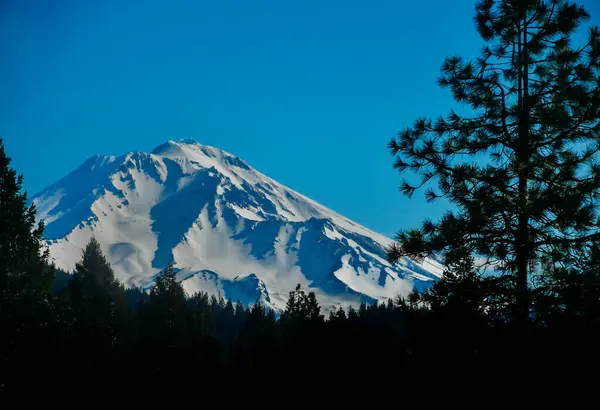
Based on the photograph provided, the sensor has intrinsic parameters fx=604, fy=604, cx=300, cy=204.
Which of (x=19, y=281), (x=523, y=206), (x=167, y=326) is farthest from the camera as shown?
(x=167, y=326)

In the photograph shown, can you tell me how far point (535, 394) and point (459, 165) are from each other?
4.71 m

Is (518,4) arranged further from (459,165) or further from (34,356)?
(34,356)

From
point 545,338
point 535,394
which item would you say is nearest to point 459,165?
point 545,338

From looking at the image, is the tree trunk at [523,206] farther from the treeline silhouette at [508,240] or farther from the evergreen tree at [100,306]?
the evergreen tree at [100,306]

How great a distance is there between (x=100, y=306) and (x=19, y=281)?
25086 millimetres

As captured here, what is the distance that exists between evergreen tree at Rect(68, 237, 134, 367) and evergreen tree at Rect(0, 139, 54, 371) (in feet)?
→ 40.4

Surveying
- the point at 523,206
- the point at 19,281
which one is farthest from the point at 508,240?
the point at 19,281

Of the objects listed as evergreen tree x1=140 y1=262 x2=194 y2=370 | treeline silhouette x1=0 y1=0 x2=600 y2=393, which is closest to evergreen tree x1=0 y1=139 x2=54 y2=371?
treeline silhouette x1=0 y1=0 x2=600 y2=393

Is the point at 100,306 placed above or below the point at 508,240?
above

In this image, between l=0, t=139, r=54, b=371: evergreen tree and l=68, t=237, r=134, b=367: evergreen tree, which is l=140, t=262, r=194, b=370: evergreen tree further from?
l=0, t=139, r=54, b=371: evergreen tree

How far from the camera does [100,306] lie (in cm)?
4519

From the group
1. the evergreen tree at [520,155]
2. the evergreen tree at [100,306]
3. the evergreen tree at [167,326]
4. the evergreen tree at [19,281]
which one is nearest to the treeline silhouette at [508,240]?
the evergreen tree at [520,155]

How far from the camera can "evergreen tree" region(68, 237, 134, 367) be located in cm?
3700

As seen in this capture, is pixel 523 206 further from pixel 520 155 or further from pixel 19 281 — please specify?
pixel 19 281
